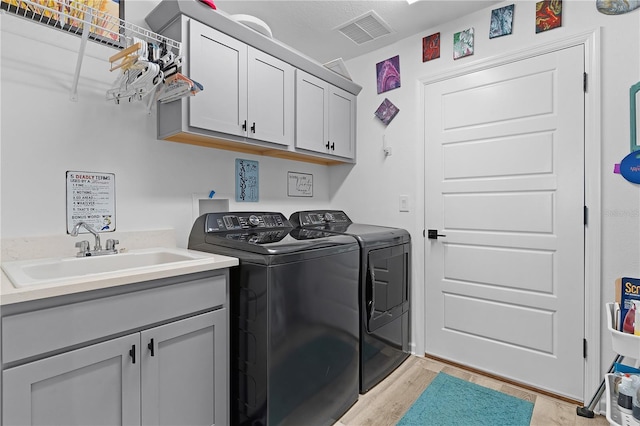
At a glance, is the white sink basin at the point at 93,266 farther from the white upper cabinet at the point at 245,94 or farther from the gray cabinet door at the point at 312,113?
the gray cabinet door at the point at 312,113

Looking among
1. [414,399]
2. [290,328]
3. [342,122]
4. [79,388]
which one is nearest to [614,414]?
[414,399]

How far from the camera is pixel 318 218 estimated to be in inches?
110

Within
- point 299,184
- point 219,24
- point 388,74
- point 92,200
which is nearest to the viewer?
point 92,200

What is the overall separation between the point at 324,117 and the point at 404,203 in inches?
37.3

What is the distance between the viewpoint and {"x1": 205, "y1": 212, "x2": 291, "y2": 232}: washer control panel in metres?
2.01

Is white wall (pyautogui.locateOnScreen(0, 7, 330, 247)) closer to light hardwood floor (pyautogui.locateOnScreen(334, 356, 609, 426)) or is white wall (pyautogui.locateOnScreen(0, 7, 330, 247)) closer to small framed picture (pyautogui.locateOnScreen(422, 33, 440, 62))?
light hardwood floor (pyautogui.locateOnScreen(334, 356, 609, 426))

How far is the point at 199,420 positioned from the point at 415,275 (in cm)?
180

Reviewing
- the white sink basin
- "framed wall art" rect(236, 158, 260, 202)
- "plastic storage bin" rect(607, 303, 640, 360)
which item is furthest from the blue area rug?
"framed wall art" rect(236, 158, 260, 202)

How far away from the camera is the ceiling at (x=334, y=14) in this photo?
2158 millimetres

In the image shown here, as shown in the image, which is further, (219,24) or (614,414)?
(219,24)

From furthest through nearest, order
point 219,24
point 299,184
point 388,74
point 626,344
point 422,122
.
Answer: point 299,184 < point 388,74 < point 422,122 < point 219,24 < point 626,344

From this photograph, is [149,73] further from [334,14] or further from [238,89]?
[334,14]

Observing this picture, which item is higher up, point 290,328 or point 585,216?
point 585,216

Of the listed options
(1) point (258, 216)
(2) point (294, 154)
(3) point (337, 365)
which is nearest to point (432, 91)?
→ (2) point (294, 154)
